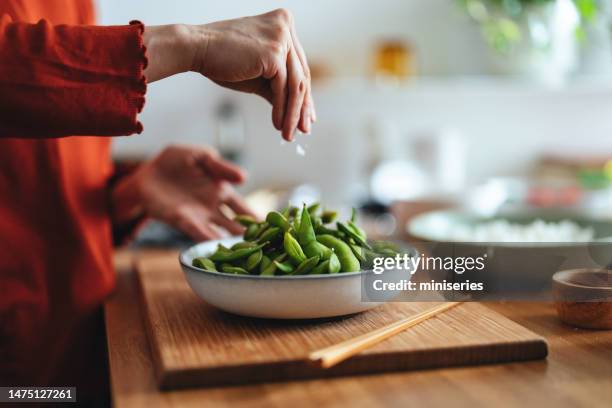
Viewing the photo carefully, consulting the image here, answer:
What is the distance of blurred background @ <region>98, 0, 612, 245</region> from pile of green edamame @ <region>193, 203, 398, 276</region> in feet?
5.58

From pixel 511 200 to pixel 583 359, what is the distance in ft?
5.65

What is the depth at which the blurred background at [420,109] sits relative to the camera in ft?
8.90

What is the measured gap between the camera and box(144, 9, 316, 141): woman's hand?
731 millimetres

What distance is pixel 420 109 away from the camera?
9.84ft

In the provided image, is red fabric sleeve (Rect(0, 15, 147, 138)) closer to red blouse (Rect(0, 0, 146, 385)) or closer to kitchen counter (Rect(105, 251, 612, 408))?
red blouse (Rect(0, 0, 146, 385))

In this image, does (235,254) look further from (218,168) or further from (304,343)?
(218,168)

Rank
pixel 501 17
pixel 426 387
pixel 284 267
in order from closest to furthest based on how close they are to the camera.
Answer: pixel 426 387 → pixel 284 267 → pixel 501 17

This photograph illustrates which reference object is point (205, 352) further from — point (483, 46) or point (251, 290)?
point (483, 46)

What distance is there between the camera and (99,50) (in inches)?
27.6

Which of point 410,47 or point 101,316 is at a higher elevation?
point 410,47

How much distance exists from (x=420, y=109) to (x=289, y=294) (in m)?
2.39

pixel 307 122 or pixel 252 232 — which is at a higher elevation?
pixel 307 122

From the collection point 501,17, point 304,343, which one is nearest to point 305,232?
point 304,343

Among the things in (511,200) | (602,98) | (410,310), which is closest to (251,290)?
(410,310)
